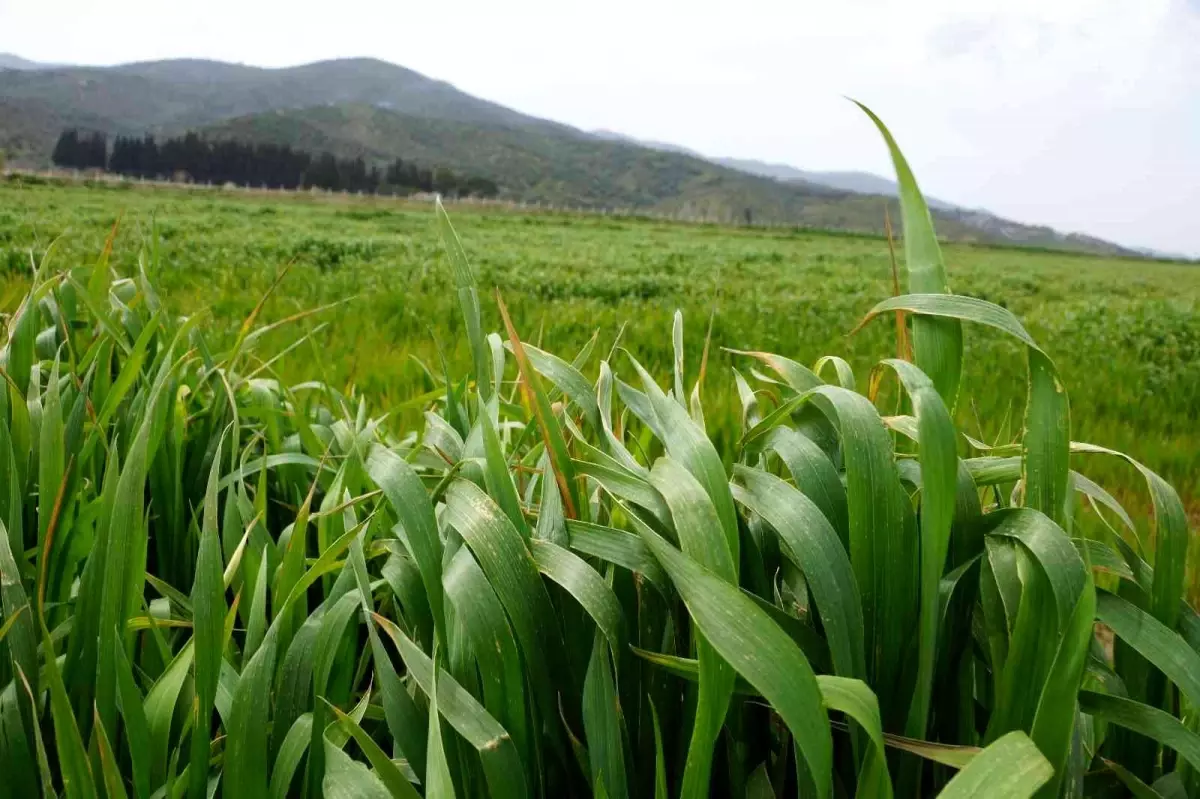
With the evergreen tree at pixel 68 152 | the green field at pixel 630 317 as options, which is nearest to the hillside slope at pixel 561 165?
the evergreen tree at pixel 68 152

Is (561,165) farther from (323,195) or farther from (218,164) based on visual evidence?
(323,195)

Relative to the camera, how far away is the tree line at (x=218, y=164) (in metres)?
73.4

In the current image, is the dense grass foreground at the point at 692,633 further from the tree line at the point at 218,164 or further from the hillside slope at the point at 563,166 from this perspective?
the hillside slope at the point at 563,166

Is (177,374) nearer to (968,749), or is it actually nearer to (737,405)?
(968,749)

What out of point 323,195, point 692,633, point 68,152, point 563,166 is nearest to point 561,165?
point 563,166

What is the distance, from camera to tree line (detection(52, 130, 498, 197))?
241ft

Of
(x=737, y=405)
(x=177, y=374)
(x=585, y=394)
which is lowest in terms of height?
(x=737, y=405)

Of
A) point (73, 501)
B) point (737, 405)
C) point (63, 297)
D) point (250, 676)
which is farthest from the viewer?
point (737, 405)

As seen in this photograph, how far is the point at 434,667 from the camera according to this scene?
1.77 ft

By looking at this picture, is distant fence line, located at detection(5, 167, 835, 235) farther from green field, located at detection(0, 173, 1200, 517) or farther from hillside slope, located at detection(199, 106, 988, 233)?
hillside slope, located at detection(199, 106, 988, 233)

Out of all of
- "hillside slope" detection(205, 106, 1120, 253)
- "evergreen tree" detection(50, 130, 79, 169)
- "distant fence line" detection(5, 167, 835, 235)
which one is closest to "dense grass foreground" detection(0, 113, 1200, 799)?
"distant fence line" detection(5, 167, 835, 235)

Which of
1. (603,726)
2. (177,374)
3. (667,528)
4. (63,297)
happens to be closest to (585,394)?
(667,528)

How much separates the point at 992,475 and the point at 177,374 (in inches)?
48.0

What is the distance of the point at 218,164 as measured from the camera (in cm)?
7788
